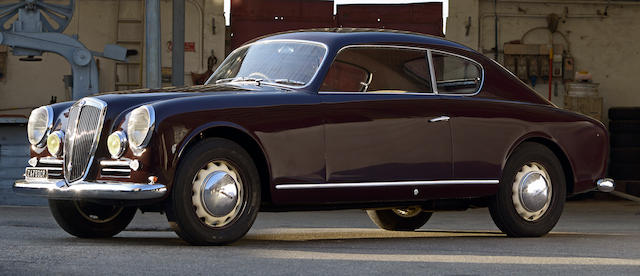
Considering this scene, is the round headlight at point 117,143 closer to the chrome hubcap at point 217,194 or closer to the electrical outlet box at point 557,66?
the chrome hubcap at point 217,194

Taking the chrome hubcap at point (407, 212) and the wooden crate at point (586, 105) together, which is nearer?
the chrome hubcap at point (407, 212)

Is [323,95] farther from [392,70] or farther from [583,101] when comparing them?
[583,101]

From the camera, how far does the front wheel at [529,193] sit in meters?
8.20

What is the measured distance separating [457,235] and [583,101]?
1540cm

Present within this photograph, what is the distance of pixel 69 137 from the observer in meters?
7.11

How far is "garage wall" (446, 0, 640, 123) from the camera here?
24.5 m

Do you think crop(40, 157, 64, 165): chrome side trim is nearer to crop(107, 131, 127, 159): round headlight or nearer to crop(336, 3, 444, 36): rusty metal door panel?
crop(107, 131, 127, 159): round headlight

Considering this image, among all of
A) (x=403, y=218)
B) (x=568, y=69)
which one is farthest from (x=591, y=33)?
(x=403, y=218)

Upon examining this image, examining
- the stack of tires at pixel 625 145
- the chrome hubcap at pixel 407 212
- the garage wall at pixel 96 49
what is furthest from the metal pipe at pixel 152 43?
the stack of tires at pixel 625 145

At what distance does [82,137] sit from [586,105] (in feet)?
58.7

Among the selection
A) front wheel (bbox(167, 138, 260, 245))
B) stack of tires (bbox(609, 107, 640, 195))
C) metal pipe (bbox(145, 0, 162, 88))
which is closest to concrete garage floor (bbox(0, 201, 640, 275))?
front wheel (bbox(167, 138, 260, 245))

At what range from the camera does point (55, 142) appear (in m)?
7.33

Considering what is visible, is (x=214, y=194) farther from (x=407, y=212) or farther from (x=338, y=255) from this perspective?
(x=407, y=212)

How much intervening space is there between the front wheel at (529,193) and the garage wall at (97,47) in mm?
16025
